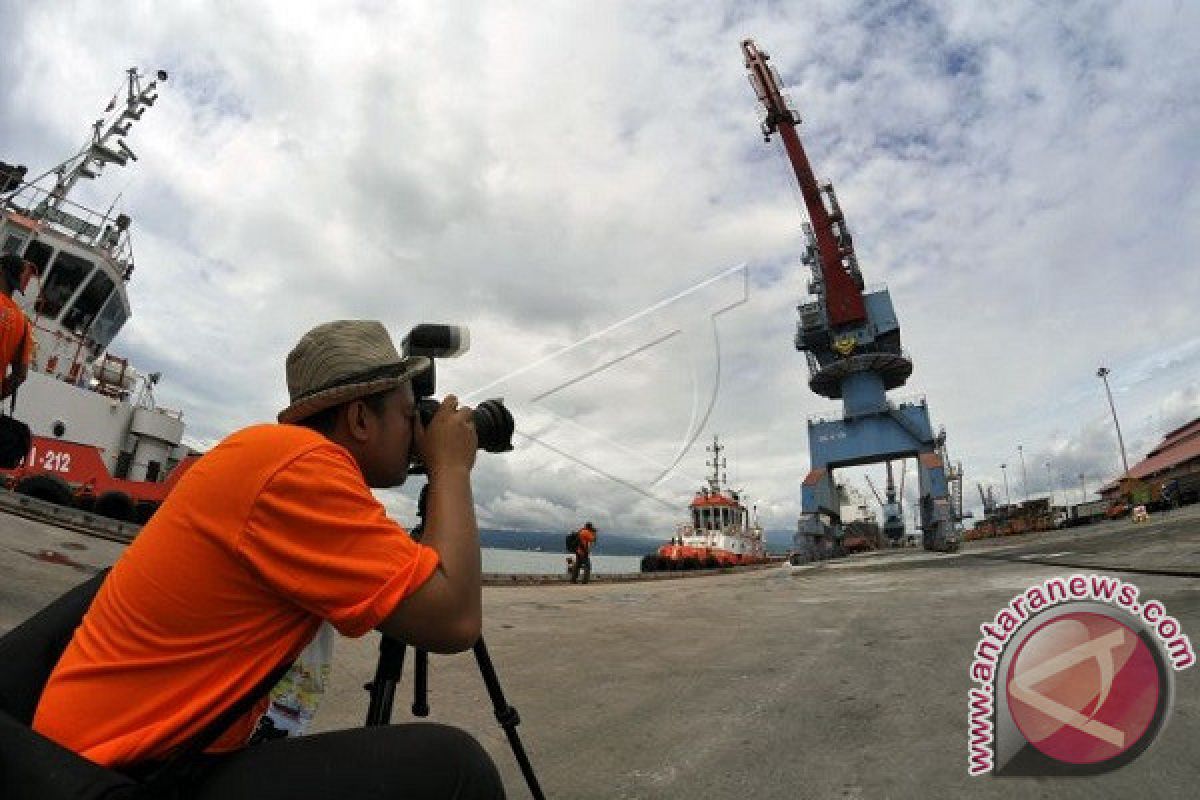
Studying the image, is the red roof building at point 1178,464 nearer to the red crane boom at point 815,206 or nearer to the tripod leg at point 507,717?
the red crane boom at point 815,206

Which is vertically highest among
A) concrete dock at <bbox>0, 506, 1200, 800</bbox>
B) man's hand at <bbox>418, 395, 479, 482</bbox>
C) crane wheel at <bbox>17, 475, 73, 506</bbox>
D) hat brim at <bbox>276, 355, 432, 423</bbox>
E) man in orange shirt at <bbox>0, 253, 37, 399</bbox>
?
man in orange shirt at <bbox>0, 253, 37, 399</bbox>

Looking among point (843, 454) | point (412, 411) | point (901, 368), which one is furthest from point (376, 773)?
point (901, 368)

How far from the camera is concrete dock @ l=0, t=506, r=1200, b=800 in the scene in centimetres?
185

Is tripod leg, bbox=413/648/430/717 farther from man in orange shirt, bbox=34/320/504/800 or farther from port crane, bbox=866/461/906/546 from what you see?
port crane, bbox=866/461/906/546

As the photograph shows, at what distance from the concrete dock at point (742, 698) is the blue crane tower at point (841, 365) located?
2606 cm

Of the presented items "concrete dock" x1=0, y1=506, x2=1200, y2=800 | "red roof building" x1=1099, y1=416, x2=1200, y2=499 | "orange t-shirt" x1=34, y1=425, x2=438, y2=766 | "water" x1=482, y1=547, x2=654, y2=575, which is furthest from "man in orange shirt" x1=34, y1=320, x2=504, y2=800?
"red roof building" x1=1099, y1=416, x2=1200, y2=499

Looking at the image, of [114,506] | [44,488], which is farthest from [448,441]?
[114,506]

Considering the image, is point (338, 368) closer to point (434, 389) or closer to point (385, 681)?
point (434, 389)

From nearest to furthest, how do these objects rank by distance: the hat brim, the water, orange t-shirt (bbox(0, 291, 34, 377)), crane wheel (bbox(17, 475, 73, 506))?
the hat brim, orange t-shirt (bbox(0, 291, 34, 377)), crane wheel (bbox(17, 475, 73, 506)), the water

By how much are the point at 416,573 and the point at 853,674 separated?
2.75 metres

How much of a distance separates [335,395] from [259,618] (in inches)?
18.4

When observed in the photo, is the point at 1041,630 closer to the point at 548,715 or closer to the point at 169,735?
the point at 548,715

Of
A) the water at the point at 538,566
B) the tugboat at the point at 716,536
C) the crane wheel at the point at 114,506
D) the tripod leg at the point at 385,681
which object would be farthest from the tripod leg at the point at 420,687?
the tugboat at the point at 716,536

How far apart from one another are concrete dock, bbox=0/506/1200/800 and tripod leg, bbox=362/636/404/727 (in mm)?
821
